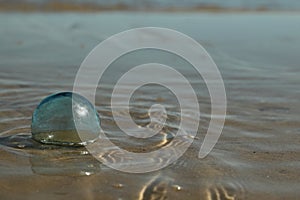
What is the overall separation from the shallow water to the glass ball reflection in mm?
78

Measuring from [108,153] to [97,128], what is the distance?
223 mm

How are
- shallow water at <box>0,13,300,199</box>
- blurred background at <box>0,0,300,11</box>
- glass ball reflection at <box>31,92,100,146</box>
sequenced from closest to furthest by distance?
shallow water at <box>0,13,300,199</box>
glass ball reflection at <box>31,92,100,146</box>
blurred background at <box>0,0,300,11</box>

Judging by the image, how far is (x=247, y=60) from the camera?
20.4ft

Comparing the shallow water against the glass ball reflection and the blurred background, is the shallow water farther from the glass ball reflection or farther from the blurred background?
the blurred background

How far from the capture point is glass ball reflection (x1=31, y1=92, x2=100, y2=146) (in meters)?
2.91

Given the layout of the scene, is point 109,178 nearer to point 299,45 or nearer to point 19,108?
point 19,108

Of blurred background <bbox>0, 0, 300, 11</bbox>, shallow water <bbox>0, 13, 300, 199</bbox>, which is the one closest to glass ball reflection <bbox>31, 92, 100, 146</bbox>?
shallow water <bbox>0, 13, 300, 199</bbox>

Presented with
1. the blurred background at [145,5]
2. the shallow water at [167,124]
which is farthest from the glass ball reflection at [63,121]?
the blurred background at [145,5]

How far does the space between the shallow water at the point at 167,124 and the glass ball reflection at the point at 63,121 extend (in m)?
0.08

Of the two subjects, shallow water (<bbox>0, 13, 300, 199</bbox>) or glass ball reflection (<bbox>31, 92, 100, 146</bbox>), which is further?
glass ball reflection (<bbox>31, 92, 100, 146</bbox>)

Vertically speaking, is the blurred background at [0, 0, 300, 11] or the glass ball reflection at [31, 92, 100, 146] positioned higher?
the blurred background at [0, 0, 300, 11]

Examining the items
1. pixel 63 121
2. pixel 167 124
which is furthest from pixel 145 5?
pixel 63 121

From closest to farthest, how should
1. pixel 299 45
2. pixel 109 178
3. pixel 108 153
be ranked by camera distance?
pixel 109 178 < pixel 108 153 < pixel 299 45

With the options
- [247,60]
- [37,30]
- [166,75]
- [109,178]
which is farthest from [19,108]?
[37,30]
